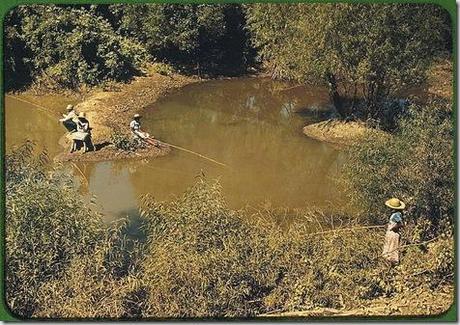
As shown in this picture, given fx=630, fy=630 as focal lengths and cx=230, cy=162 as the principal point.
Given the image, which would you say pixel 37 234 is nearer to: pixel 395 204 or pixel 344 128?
pixel 395 204

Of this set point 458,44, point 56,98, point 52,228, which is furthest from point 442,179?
point 56,98

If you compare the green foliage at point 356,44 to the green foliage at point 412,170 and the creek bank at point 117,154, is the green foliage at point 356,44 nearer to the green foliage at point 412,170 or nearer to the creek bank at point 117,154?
the green foliage at point 412,170

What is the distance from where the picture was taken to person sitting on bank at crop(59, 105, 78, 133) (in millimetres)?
10609

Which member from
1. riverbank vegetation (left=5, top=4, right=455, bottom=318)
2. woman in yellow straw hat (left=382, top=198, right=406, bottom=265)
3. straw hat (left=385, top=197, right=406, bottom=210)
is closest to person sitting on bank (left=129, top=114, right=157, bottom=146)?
riverbank vegetation (left=5, top=4, right=455, bottom=318)

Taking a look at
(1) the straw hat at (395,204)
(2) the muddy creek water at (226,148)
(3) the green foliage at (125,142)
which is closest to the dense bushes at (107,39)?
(2) the muddy creek water at (226,148)

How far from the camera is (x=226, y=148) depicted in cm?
1154

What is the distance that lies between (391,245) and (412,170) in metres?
1.10

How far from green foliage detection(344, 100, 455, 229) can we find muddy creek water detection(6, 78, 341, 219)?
125cm

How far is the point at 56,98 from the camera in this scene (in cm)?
1212

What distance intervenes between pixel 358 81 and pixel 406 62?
999mm

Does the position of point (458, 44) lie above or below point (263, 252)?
above

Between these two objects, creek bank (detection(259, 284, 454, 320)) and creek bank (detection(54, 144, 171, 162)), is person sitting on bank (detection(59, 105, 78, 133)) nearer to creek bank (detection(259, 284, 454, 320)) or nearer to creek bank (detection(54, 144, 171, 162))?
creek bank (detection(54, 144, 171, 162))

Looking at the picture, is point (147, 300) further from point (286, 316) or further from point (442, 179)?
point (442, 179)

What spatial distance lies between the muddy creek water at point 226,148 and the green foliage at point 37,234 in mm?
793
